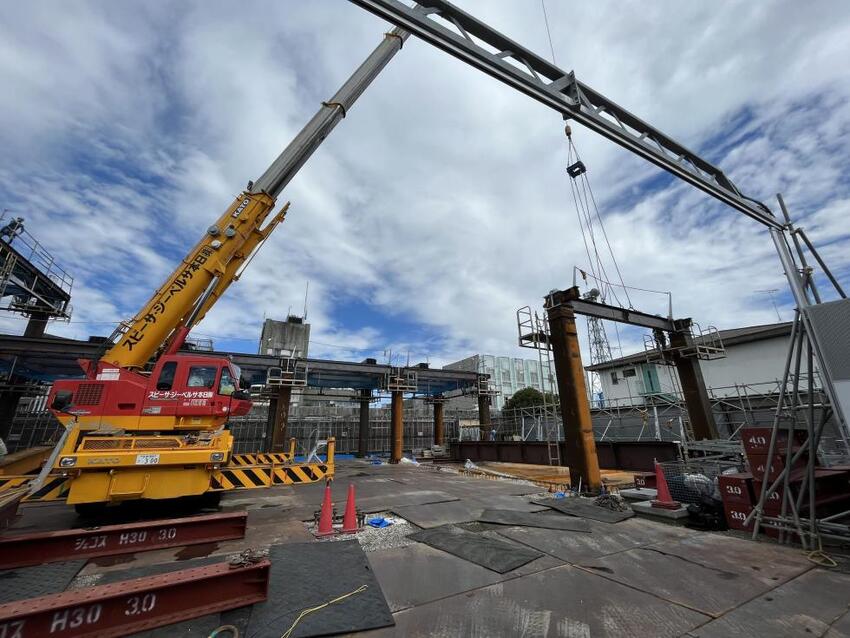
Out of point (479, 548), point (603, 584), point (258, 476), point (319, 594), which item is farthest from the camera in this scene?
point (258, 476)

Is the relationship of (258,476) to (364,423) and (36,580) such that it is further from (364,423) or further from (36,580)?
(364,423)

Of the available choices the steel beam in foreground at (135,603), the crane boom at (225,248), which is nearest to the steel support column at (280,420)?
the crane boom at (225,248)

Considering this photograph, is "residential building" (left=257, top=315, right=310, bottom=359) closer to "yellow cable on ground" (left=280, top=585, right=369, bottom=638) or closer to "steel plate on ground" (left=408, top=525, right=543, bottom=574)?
"steel plate on ground" (left=408, top=525, right=543, bottom=574)

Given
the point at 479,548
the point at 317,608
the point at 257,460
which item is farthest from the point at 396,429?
the point at 317,608

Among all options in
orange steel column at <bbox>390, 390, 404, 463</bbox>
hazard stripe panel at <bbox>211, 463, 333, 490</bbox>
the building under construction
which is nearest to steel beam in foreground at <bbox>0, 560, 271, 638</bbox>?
the building under construction

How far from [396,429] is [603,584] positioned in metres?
19.5

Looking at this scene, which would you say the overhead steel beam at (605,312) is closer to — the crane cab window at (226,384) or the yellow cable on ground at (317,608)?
the yellow cable on ground at (317,608)

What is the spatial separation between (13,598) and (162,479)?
135 inches

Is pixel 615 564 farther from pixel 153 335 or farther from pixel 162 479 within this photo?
pixel 153 335

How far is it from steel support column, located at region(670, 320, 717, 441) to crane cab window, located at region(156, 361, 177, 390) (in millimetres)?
15933

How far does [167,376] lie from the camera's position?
26.5 feet

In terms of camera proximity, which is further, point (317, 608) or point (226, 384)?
point (226, 384)

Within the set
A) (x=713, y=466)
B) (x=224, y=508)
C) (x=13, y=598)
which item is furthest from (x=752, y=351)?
(x=13, y=598)

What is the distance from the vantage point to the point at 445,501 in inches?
344
